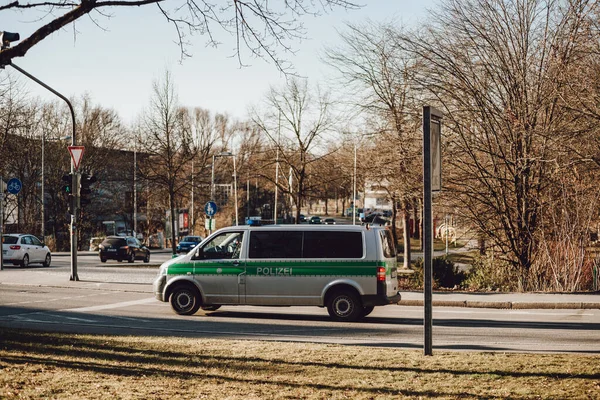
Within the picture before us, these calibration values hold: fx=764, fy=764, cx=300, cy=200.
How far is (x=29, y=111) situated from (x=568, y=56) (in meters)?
40.8

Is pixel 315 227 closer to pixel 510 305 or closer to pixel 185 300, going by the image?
pixel 185 300

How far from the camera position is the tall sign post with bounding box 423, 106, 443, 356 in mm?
9094

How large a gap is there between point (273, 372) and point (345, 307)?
737 centimetres

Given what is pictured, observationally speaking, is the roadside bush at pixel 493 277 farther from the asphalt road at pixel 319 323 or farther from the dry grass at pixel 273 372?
the dry grass at pixel 273 372

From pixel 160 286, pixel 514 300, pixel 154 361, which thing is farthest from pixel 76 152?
pixel 154 361

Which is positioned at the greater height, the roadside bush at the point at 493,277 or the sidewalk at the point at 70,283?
the roadside bush at the point at 493,277

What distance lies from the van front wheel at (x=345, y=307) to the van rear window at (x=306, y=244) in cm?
80

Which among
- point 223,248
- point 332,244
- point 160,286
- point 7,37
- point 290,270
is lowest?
point 160,286

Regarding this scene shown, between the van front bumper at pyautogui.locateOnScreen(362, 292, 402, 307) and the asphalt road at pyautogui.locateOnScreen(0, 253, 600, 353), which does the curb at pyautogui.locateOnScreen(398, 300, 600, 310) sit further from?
the van front bumper at pyautogui.locateOnScreen(362, 292, 402, 307)

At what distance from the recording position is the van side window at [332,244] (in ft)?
50.1

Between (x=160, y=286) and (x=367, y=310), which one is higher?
(x=160, y=286)

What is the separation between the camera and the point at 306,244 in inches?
614

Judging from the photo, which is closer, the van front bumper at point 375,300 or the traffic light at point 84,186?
the van front bumper at point 375,300

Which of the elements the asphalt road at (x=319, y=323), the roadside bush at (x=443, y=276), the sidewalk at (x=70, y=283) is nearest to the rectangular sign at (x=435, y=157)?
the asphalt road at (x=319, y=323)
